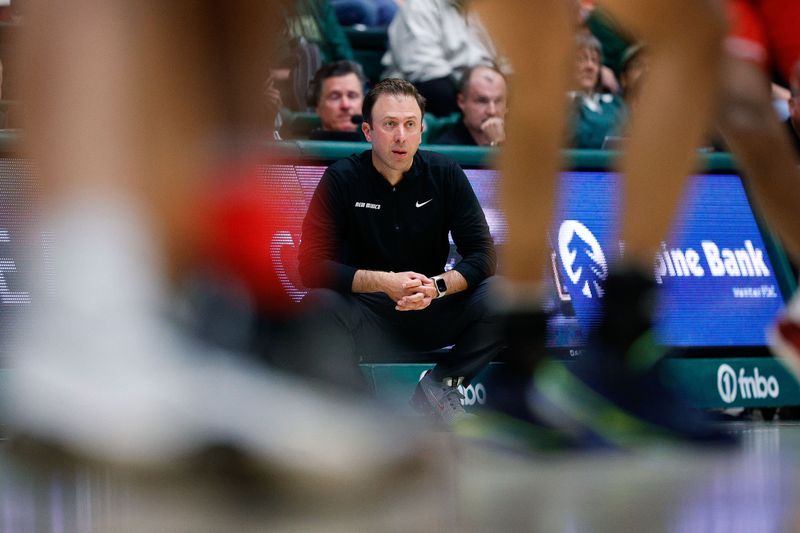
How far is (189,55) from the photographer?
64cm

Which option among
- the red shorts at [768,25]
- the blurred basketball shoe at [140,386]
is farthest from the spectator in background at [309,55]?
the blurred basketball shoe at [140,386]

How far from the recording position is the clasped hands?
296 centimetres

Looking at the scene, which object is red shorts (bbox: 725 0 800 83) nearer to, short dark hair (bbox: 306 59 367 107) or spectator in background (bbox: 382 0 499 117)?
short dark hair (bbox: 306 59 367 107)

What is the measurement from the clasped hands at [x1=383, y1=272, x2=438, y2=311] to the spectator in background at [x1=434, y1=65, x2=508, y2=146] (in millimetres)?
1076

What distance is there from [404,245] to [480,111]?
A: 1200mm

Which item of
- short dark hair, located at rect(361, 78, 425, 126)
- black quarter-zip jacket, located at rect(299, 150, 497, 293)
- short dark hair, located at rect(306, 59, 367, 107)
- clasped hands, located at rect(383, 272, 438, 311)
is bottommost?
clasped hands, located at rect(383, 272, 438, 311)

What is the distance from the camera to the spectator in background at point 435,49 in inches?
181

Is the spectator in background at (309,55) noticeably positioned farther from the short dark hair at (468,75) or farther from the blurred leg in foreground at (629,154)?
the blurred leg in foreground at (629,154)

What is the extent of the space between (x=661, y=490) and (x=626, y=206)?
0.48m

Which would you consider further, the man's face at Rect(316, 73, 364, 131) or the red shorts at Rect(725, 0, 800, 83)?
the man's face at Rect(316, 73, 364, 131)

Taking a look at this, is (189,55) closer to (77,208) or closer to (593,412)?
(77,208)

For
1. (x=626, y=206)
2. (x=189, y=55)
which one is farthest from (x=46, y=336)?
(x=626, y=206)

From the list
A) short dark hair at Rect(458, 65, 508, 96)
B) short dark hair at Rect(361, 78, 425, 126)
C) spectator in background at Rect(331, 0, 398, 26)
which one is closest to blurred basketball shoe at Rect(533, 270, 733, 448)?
short dark hair at Rect(361, 78, 425, 126)

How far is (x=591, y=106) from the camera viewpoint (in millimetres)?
4441
